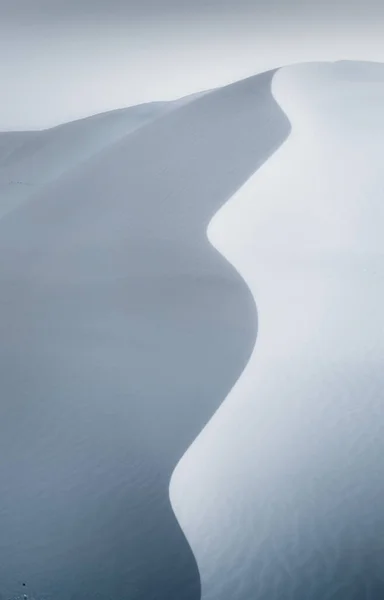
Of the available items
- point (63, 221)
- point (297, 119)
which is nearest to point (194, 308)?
point (63, 221)

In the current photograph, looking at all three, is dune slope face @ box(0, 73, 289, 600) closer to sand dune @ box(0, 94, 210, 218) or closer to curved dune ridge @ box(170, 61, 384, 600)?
curved dune ridge @ box(170, 61, 384, 600)

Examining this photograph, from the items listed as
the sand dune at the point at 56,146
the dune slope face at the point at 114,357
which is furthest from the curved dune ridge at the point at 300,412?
the sand dune at the point at 56,146

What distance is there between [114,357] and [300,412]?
1.62m

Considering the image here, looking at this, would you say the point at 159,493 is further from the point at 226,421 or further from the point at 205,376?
the point at 205,376

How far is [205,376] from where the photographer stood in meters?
5.35

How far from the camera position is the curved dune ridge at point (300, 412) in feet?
13.1

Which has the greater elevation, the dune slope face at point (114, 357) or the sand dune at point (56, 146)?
the sand dune at point (56, 146)

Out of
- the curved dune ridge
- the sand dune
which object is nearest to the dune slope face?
the curved dune ridge

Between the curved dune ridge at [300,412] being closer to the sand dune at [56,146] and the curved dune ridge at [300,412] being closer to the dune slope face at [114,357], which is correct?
the dune slope face at [114,357]

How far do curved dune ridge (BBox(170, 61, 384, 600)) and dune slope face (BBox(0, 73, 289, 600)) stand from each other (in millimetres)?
189

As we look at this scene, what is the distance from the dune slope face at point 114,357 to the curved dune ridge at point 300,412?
0.62ft

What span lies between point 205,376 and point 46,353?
1.41 m

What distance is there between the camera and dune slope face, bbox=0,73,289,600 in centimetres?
410

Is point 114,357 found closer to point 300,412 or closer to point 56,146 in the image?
point 300,412
